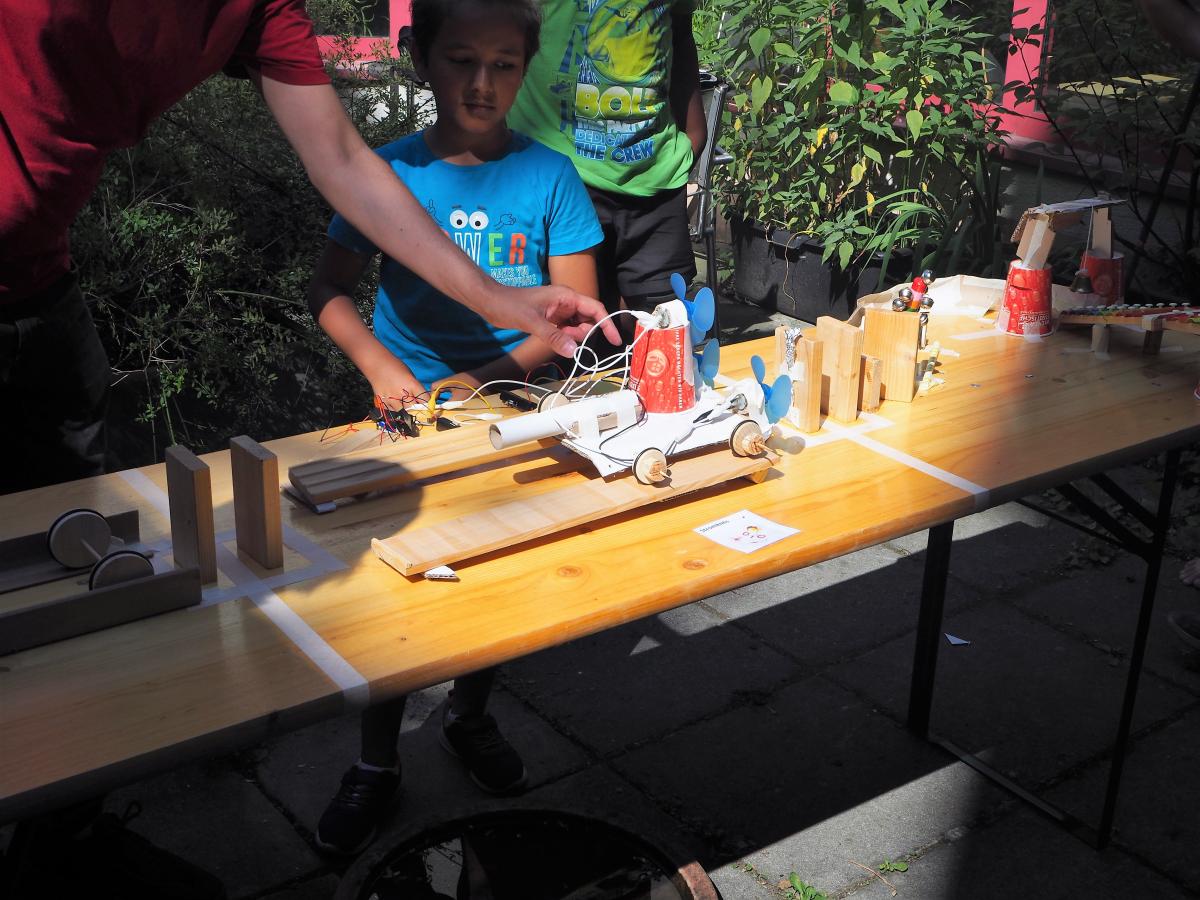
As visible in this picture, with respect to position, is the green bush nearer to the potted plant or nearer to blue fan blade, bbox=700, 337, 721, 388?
blue fan blade, bbox=700, 337, 721, 388

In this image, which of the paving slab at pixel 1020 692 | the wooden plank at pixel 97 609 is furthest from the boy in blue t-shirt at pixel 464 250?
the paving slab at pixel 1020 692

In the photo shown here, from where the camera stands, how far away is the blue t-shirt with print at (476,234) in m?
2.48

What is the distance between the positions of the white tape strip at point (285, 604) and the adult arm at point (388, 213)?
55 cm

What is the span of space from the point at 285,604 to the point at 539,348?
1121mm

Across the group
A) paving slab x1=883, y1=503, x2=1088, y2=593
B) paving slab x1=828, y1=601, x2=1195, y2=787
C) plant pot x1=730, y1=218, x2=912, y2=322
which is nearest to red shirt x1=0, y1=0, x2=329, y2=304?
paving slab x1=828, y1=601, x2=1195, y2=787

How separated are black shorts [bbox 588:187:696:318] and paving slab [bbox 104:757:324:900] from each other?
161cm

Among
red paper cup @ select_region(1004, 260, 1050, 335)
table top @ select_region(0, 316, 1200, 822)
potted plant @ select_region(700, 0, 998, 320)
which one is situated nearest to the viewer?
table top @ select_region(0, 316, 1200, 822)

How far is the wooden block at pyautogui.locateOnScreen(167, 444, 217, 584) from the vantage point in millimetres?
1501

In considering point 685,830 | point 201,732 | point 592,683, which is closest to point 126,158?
point 592,683

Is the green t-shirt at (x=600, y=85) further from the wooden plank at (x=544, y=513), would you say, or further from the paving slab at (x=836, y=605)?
the wooden plank at (x=544, y=513)

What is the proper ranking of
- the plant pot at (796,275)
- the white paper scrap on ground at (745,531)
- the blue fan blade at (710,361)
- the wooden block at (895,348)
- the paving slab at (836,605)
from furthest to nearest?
1. the plant pot at (796,275)
2. the paving slab at (836,605)
3. the wooden block at (895,348)
4. the blue fan blade at (710,361)
5. the white paper scrap on ground at (745,531)

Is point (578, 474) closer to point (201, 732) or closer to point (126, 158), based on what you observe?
point (201, 732)

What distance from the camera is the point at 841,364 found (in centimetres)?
214

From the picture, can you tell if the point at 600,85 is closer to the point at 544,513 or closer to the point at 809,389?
the point at 809,389
